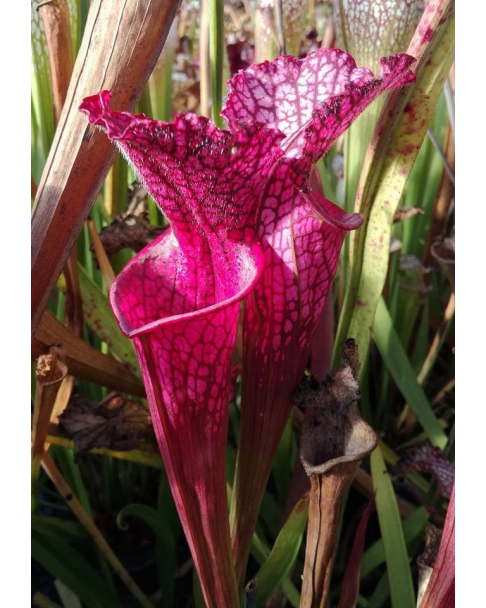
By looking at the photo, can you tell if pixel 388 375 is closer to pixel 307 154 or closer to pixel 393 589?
pixel 393 589

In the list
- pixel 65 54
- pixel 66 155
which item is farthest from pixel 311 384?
pixel 65 54

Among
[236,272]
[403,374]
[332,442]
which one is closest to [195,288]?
[236,272]

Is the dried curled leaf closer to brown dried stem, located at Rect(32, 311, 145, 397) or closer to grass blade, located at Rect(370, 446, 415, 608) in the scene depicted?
brown dried stem, located at Rect(32, 311, 145, 397)

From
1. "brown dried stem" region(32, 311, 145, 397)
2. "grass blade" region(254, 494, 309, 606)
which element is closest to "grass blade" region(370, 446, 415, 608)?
"grass blade" region(254, 494, 309, 606)

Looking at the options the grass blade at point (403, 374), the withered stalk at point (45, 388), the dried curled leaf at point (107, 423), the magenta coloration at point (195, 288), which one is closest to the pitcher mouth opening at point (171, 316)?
the magenta coloration at point (195, 288)

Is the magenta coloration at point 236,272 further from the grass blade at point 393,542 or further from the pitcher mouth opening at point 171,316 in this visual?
the grass blade at point 393,542

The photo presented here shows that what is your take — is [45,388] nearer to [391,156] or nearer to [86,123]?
[86,123]
